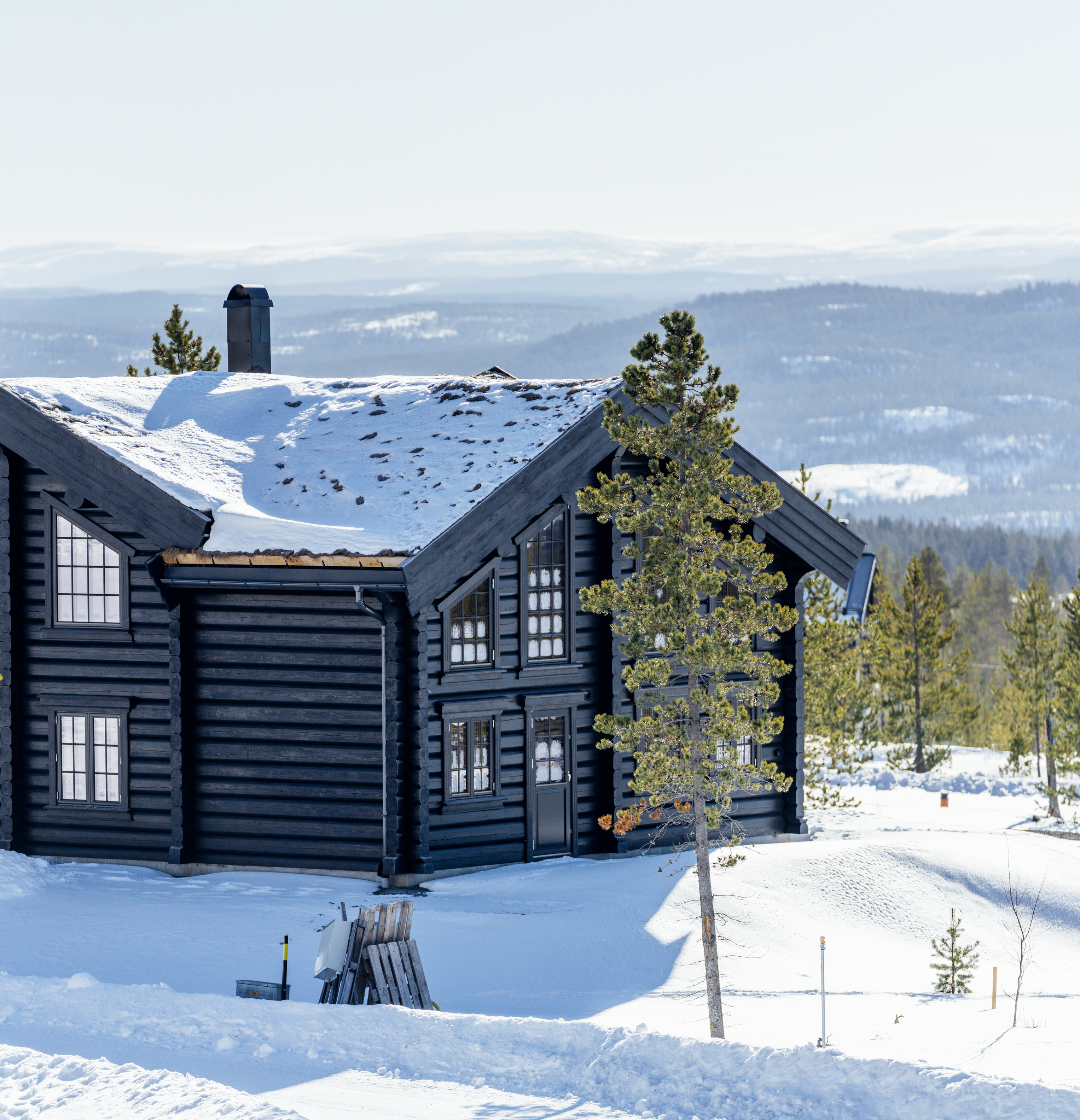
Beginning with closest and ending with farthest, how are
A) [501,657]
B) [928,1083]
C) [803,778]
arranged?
[928,1083], [501,657], [803,778]

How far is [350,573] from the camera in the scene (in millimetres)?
22109

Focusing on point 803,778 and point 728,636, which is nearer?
point 728,636

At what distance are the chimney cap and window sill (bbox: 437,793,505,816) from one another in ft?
37.1

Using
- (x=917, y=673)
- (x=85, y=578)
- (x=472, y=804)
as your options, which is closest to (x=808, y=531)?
(x=472, y=804)

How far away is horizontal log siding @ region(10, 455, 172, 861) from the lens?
23719 millimetres

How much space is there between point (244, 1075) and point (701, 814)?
246 inches

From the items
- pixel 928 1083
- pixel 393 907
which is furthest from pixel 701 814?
pixel 928 1083

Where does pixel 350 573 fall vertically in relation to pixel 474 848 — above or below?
above

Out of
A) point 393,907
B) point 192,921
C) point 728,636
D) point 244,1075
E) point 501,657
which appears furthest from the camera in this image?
point 501,657

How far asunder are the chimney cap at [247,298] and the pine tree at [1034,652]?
107 feet

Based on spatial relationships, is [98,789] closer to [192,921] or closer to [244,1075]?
[192,921]

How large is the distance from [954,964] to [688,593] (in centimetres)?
638

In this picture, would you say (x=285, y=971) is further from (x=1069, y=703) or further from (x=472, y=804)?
(x=1069, y=703)

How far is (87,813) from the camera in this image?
79.3 ft
